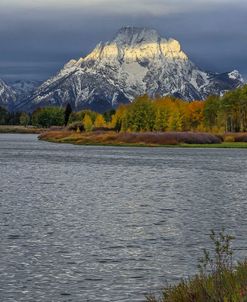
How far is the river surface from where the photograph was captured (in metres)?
21.8

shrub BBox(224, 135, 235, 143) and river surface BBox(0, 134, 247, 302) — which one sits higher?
river surface BBox(0, 134, 247, 302)

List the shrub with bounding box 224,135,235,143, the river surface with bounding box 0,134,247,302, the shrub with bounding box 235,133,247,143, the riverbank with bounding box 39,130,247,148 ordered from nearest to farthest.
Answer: the river surface with bounding box 0,134,247,302
the riverbank with bounding box 39,130,247,148
the shrub with bounding box 235,133,247,143
the shrub with bounding box 224,135,235,143

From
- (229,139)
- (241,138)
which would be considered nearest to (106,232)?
(241,138)

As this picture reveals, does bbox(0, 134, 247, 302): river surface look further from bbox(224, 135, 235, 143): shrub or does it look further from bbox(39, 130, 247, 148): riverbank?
bbox(224, 135, 235, 143): shrub

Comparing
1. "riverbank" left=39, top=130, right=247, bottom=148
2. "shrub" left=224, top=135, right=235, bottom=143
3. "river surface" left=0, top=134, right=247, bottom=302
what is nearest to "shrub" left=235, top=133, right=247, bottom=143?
"shrub" left=224, top=135, right=235, bottom=143

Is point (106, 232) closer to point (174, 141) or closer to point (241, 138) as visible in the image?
point (174, 141)

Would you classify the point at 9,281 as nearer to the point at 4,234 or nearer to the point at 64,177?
the point at 4,234

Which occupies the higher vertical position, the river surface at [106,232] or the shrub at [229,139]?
the river surface at [106,232]

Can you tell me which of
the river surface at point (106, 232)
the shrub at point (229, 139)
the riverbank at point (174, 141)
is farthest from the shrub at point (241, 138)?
the river surface at point (106, 232)

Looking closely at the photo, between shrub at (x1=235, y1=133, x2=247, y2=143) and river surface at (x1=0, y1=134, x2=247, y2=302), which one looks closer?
river surface at (x1=0, y1=134, x2=247, y2=302)

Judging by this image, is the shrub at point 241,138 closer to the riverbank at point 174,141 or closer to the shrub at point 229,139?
the shrub at point 229,139

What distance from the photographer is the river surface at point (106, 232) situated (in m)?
21.8

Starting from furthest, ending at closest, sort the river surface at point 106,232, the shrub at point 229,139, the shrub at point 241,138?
1. the shrub at point 229,139
2. the shrub at point 241,138
3. the river surface at point 106,232

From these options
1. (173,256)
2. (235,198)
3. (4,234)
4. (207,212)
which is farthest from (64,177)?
(173,256)
